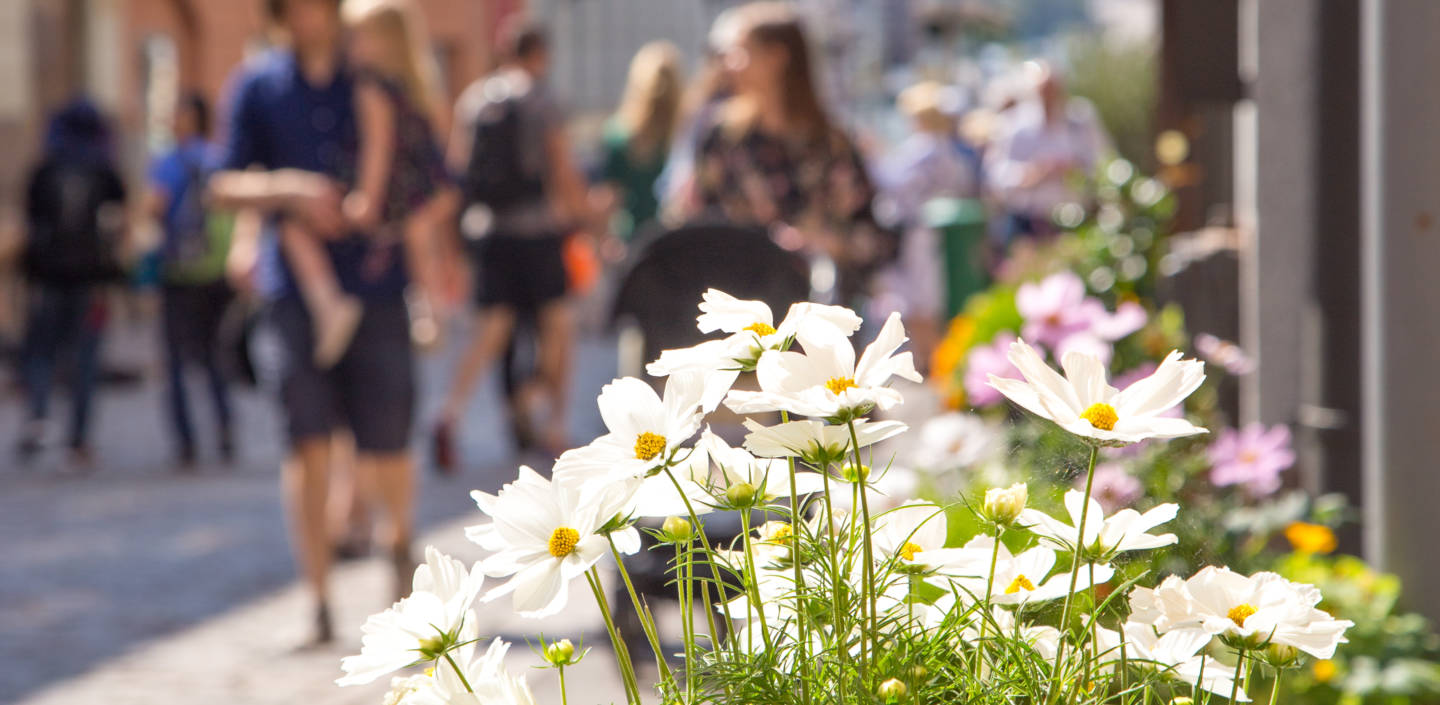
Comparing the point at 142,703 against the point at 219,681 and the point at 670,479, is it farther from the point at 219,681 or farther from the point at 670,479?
the point at 670,479

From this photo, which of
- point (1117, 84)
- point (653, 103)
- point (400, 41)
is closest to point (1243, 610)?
point (400, 41)

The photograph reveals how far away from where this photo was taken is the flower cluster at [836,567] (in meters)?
1.14

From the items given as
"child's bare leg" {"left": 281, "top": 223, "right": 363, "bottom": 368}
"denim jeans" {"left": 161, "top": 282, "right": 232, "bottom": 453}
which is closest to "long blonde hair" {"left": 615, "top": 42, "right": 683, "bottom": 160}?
"denim jeans" {"left": 161, "top": 282, "right": 232, "bottom": 453}

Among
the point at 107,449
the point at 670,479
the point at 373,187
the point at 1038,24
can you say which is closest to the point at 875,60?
the point at 1038,24

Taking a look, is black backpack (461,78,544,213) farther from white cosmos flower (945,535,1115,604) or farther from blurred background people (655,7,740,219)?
white cosmos flower (945,535,1115,604)

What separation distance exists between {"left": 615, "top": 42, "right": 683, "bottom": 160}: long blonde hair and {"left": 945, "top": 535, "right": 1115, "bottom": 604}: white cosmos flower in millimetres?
8509

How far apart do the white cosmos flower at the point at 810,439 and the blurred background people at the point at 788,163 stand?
453cm

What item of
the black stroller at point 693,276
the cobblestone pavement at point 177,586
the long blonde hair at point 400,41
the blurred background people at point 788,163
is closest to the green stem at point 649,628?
the cobblestone pavement at point 177,586

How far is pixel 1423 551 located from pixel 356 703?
2344mm

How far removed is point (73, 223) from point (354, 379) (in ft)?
16.4

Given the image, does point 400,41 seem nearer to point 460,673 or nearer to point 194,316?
point 194,316

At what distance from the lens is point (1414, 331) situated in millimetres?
3250

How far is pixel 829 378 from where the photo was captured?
116 centimetres

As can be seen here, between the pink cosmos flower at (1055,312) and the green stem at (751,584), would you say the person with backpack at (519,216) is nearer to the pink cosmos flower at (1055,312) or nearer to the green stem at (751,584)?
the pink cosmos flower at (1055,312)
